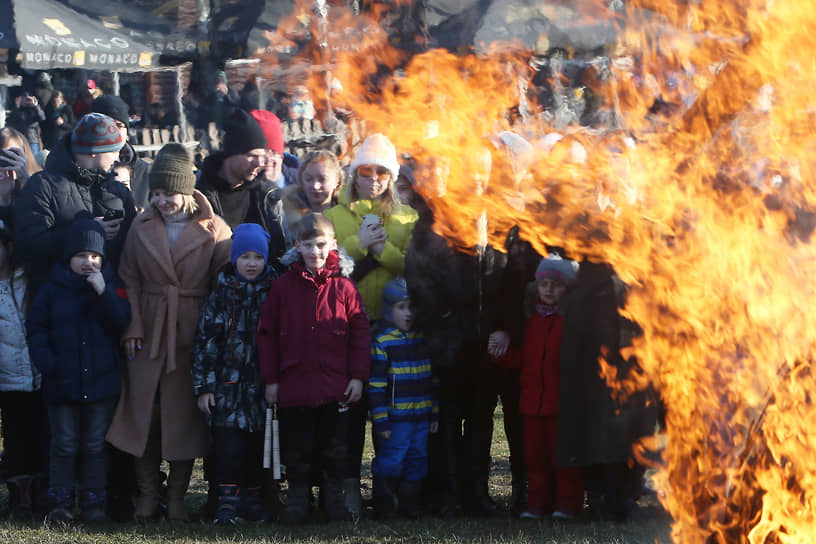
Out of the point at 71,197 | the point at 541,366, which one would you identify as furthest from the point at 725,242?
the point at 71,197

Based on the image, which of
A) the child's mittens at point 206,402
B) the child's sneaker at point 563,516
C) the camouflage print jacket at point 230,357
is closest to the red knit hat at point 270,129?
the camouflage print jacket at point 230,357

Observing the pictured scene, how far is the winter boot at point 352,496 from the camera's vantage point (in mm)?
6711

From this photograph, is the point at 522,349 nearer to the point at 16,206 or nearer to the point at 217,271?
the point at 217,271

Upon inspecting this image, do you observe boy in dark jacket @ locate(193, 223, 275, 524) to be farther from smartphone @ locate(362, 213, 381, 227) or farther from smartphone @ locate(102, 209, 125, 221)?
smartphone @ locate(102, 209, 125, 221)

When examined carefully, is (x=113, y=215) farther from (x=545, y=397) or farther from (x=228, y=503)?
(x=545, y=397)

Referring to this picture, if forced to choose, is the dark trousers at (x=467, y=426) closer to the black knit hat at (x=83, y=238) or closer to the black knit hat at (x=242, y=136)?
the black knit hat at (x=242, y=136)

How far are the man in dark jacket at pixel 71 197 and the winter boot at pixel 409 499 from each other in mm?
2276

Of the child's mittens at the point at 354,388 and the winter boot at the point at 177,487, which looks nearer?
the child's mittens at the point at 354,388

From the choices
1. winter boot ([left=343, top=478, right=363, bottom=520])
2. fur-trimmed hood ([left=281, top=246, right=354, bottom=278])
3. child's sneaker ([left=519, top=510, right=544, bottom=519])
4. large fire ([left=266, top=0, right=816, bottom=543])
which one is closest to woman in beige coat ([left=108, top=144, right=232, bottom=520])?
fur-trimmed hood ([left=281, top=246, right=354, bottom=278])

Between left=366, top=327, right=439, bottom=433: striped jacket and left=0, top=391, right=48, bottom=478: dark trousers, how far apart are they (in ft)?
6.82

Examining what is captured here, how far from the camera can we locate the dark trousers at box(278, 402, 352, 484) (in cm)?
664

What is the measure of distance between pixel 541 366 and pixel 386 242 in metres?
1.21

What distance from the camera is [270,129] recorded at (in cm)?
761

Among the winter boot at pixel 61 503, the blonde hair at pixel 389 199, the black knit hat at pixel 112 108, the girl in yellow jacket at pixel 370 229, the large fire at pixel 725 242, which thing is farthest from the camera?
the black knit hat at pixel 112 108
